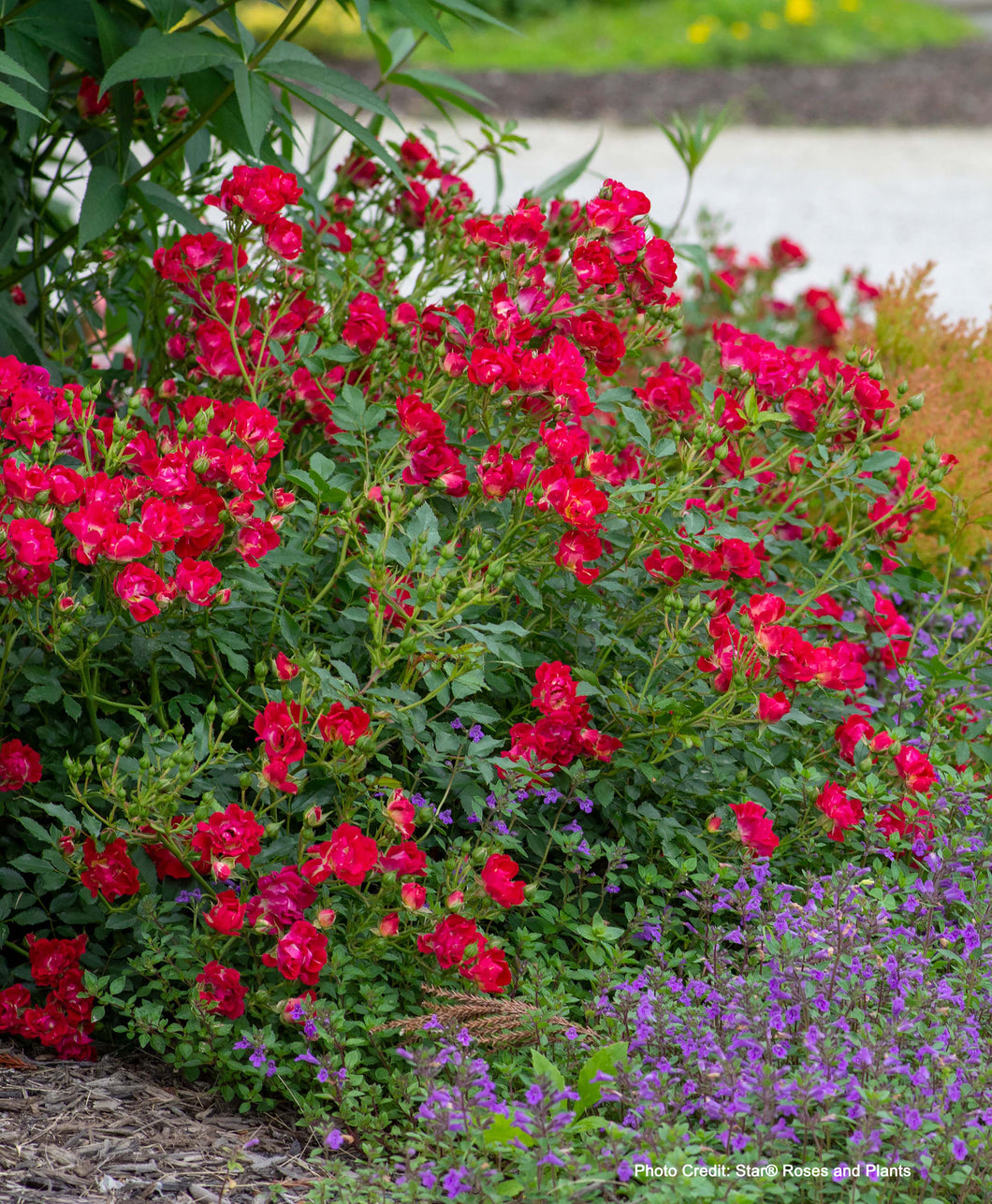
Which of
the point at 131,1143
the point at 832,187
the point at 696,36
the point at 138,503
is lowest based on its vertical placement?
the point at 131,1143

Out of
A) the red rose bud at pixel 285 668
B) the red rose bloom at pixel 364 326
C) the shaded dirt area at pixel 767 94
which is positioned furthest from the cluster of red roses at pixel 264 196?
the shaded dirt area at pixel 767 94

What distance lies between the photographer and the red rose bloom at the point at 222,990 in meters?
1.94

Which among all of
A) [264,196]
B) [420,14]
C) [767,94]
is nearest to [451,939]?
[264,196]

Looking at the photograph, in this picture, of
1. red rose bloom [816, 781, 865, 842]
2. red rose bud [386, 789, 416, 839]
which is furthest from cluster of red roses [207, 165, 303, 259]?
red rose bloom [816, 781, 865, 842]

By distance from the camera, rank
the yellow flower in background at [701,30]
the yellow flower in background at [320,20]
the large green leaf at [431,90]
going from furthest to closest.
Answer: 1. the yellow flower in background at [701,30]
2. the yellow flower in background at [320,20]
3. the large green leaf at [431,90]

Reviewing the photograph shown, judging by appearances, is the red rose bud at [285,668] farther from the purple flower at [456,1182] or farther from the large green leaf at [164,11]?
the large green leaf at [164,11]

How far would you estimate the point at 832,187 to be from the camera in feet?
36.6

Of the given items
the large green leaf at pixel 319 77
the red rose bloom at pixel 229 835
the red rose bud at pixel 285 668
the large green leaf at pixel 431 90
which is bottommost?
the red rose bloom at pixel 229 835

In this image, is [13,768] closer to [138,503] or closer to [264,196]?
[138,503]

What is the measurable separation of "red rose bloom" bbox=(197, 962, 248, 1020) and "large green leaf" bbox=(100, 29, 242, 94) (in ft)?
5.03

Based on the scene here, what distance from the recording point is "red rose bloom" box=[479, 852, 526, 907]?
1.94m

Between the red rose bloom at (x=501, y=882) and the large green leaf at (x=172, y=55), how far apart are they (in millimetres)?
1504

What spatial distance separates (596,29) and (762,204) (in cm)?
659

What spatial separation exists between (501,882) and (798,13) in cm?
1582
